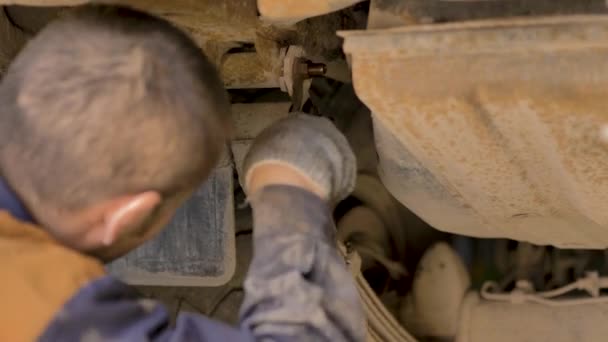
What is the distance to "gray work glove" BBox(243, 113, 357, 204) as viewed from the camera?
798 millimetres

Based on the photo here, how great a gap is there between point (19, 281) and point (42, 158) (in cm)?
9

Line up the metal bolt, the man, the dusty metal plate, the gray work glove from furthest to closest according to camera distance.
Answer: the dusty metal plate → the metal bolt → the gray work glove → the man

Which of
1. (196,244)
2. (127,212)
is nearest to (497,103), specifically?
(127,212)

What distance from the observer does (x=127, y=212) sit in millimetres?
709

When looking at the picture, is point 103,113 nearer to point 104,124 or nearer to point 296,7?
point 104,124

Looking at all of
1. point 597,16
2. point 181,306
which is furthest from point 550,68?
point 181,306

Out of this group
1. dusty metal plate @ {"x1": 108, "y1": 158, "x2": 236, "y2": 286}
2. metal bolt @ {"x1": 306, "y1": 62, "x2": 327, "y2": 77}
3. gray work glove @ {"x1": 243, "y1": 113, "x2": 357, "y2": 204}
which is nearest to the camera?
gray work glove @ {"x1": 243, "y1": 113, "x2": 357, "y2": 204}

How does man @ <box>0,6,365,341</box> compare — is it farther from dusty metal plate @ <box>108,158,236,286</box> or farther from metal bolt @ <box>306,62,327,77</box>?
dusty metal plate @ <box>108,158,236,286</box>

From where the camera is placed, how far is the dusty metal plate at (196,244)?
1.21 m

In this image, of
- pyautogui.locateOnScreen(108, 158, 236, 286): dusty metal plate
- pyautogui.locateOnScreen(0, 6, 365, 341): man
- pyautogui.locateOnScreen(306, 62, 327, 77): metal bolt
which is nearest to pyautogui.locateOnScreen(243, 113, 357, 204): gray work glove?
pyautogui.locateOnScreen(0, 6, 365, 341): man

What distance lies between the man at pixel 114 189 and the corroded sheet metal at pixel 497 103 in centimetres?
13

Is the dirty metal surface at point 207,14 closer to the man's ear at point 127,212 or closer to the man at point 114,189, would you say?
the man at point 114,189

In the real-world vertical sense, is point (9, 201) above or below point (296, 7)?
below

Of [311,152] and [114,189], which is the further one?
[311,152]
